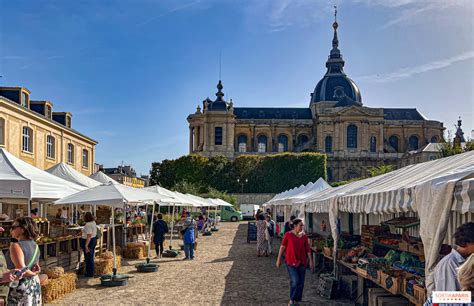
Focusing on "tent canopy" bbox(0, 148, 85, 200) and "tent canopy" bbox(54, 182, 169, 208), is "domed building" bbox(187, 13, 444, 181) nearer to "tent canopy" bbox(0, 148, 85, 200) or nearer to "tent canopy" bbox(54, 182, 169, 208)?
"tent canopy" bbox(54, 182, 169, 208)

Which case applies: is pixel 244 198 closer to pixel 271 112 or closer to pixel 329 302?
pixel 271 112

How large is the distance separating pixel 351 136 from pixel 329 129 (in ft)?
11.3

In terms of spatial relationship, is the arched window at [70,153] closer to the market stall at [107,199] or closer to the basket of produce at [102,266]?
the basket of produce at [102,266]

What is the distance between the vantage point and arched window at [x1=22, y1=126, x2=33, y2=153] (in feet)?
87.4

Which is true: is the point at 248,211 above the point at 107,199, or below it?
below

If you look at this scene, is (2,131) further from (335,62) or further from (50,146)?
(335,62)

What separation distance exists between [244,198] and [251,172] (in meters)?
5.27

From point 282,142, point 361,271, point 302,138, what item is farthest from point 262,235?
point 302,138

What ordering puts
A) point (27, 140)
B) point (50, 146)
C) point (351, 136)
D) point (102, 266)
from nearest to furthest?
point (102, 266), point (27, 140), point (50, 146), point (351, 136)

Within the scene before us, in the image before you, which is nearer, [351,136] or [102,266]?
[102,266]

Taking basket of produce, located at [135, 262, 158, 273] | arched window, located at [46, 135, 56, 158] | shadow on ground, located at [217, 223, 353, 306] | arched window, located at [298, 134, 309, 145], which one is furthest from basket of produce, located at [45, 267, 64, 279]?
arched window, located at [298, 134, 309, 145]

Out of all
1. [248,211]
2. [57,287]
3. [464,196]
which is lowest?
[248,211]

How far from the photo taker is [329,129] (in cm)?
7450

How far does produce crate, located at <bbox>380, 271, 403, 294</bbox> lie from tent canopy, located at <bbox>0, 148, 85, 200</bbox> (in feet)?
→ 21.8
